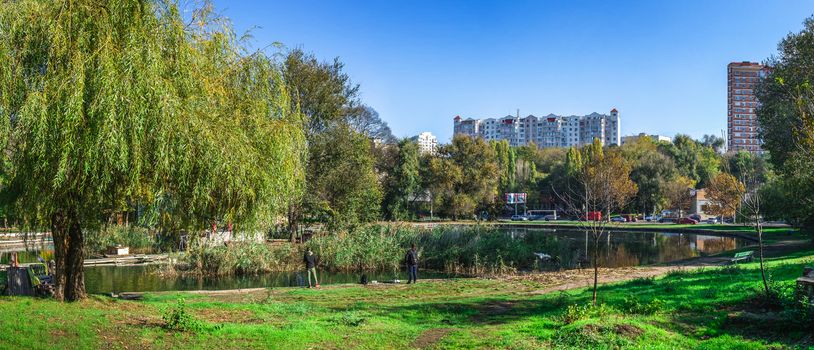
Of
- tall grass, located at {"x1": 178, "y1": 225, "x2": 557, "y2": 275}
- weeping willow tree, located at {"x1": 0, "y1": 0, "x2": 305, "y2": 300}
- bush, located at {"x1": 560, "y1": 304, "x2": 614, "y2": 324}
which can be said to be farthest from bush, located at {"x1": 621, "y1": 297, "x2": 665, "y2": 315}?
tall grass, located at {"x1": 178, "y1": 225, "x2": 557, "y2": 275}

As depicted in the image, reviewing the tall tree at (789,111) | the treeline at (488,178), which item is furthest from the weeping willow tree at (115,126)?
the treeline at (488,178)

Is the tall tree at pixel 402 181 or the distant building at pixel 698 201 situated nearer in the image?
the tall tree at pixel 402 181

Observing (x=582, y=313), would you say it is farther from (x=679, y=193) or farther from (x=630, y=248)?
(x=679, y=193)

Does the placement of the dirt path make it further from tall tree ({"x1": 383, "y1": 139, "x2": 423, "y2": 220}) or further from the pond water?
tall tree ({"x1": 383, "y1": 139, "x2": 423, "y2": 220})

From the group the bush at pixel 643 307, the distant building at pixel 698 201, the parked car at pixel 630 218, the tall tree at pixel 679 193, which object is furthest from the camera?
the distant building at pixel 698 201

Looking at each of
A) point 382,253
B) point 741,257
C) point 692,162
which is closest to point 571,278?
point 741,257

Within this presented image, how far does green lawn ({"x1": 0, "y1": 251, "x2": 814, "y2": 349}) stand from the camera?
959cm

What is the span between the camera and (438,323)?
490 inches

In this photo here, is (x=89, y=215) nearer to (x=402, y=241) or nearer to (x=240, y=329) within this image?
(x=240, y=329)

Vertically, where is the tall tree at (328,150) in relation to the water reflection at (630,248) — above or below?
above

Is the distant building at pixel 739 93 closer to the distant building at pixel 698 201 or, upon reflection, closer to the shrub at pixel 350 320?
the distant building at pixel 698 201

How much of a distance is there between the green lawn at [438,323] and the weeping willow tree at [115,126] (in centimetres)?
205

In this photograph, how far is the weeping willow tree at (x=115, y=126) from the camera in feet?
34.2

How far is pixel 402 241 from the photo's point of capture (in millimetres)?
30734
